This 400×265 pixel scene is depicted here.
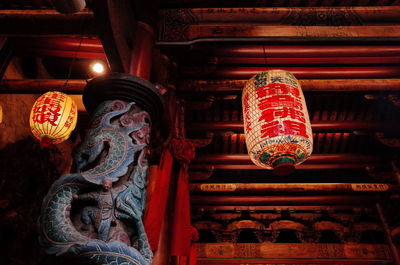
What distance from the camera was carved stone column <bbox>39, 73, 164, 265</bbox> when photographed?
1225mm

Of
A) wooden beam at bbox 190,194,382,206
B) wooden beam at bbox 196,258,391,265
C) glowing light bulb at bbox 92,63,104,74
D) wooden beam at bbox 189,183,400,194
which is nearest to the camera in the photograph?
glowing light bulb at bbox 92,63,104,74

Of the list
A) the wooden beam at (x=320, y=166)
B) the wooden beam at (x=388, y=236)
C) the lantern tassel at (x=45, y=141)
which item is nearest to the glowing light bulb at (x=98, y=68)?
the lantern tassel at (x=45, y=141)

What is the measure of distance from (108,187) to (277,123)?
2.05 metres

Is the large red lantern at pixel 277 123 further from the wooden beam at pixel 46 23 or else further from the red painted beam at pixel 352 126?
the red painted beam at pixel 352 126

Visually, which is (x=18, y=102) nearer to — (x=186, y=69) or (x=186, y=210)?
(x=186, y=69)

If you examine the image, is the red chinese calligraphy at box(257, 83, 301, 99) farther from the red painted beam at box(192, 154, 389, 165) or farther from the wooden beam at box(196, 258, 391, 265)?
the wooden beam at box(196, 258, 391, 265)

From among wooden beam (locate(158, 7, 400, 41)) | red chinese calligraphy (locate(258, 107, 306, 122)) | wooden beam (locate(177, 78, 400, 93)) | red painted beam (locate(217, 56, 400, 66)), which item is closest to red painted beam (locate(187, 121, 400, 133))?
wooden beam (locate(177, 78, 400, 93))

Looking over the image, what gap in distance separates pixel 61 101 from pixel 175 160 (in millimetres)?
1867

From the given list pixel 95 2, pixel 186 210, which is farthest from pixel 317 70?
pixel 95 2

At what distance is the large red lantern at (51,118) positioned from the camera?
383 centimetres

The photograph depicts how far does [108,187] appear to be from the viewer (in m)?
1.48

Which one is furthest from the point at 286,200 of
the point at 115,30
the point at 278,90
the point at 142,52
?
the point at 115,30

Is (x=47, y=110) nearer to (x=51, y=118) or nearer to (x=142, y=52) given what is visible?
(x=51, y=118)

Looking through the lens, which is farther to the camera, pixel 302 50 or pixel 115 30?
pixel 302 50
